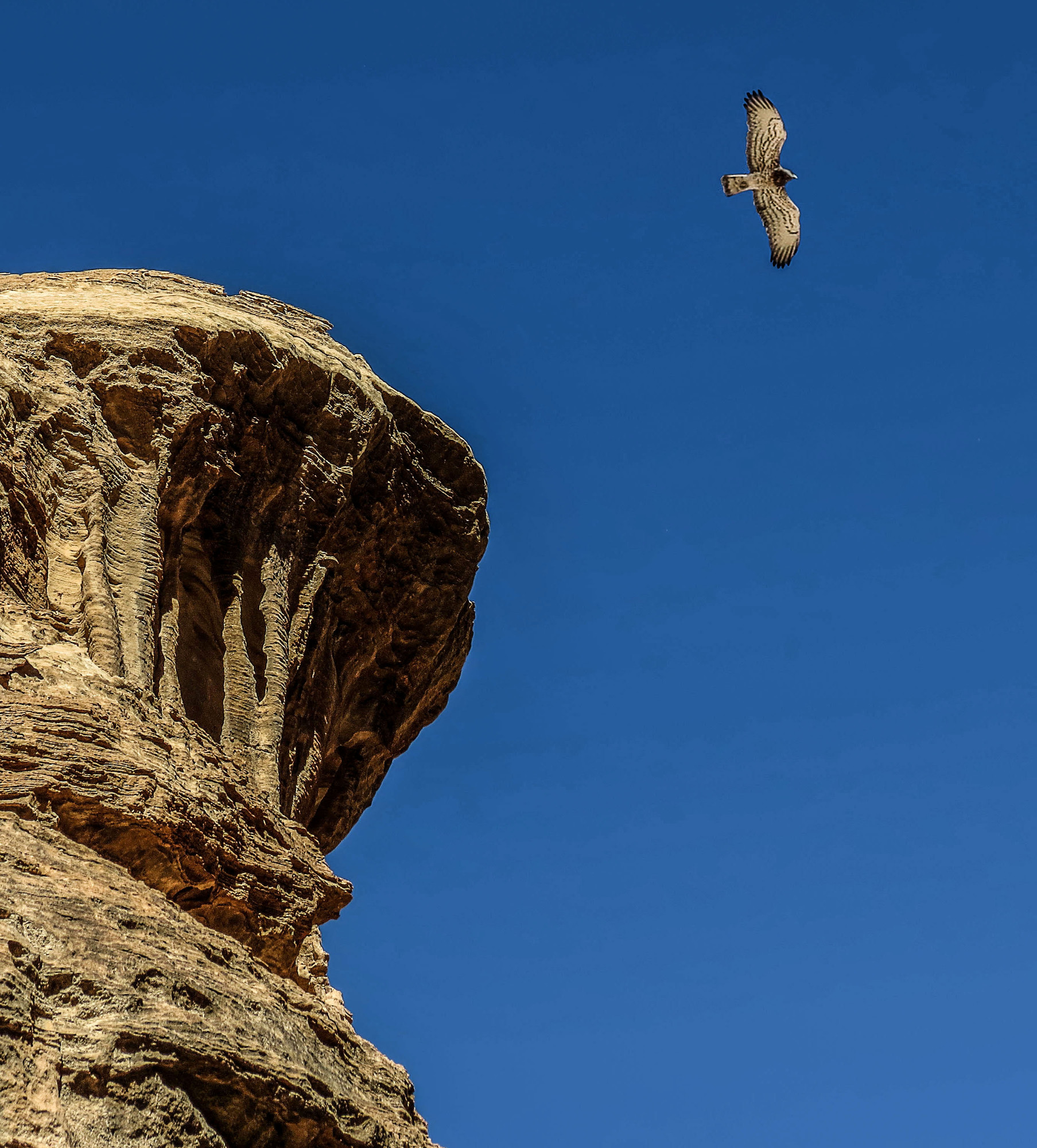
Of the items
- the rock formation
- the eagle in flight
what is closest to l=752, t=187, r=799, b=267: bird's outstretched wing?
the eagle in flight

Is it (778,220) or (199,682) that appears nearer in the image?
(199,682)

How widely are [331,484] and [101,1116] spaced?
1295 cm

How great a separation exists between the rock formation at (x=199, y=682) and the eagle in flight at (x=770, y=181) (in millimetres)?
9885

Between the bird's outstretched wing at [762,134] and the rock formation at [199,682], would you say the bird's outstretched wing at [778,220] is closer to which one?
the bird's outstretched wing at [762,134]

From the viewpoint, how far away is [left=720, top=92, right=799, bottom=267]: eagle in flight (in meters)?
31.7

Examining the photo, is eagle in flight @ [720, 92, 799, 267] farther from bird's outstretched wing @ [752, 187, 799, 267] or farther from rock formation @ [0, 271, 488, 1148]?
rock formation @ [0, 271, 488, 1148]

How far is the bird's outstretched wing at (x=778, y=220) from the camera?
105 ft

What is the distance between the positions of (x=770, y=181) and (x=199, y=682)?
17365 mm

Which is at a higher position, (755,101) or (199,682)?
(755,101)

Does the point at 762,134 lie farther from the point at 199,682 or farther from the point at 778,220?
the point at 199,682

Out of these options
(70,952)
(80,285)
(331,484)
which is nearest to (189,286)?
(80,285)

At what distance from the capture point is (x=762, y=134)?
104 ft

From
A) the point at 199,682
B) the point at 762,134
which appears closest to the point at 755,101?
the point at 762,134

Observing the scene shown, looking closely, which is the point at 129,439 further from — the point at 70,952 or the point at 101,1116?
the point at 101,1116
